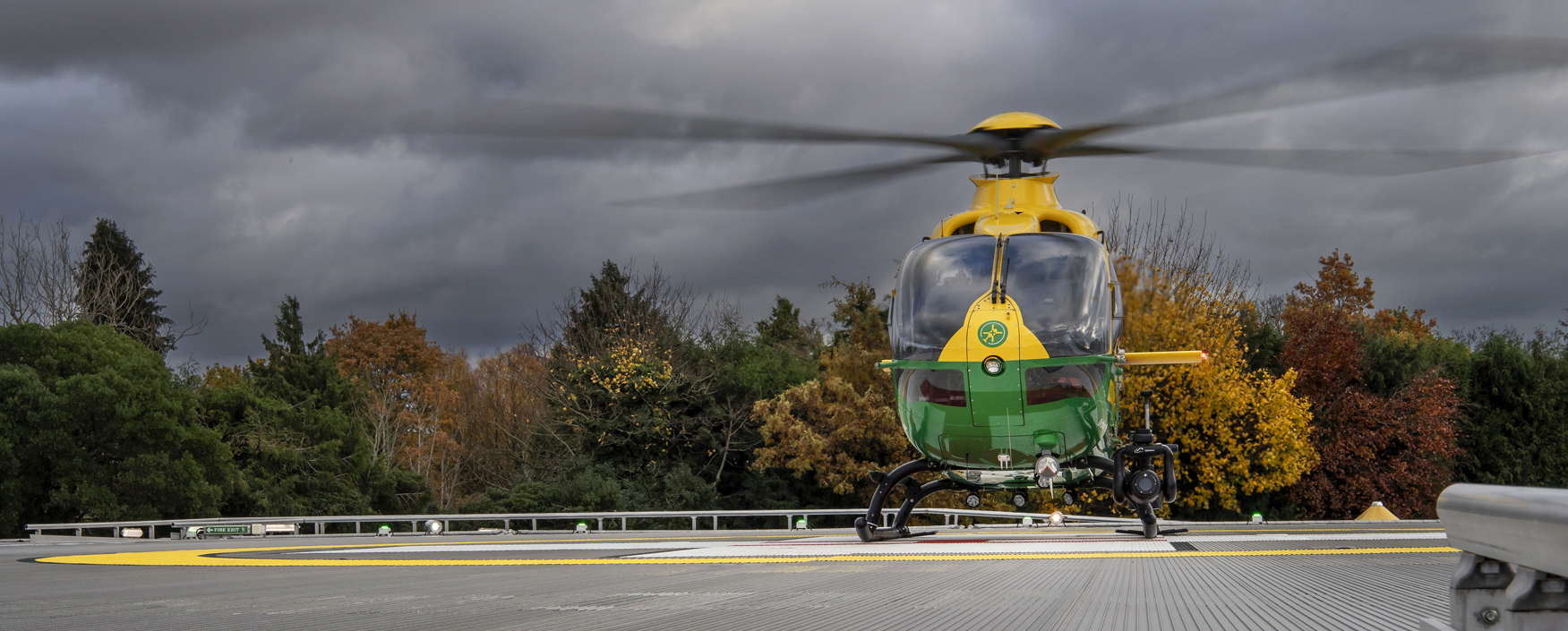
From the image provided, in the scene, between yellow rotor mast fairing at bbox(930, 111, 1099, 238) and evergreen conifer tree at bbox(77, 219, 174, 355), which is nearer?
yellow rotor mast fairing at bbox(930, 111, 1099, 238)

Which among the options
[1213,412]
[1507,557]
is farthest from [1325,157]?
[1213,412]

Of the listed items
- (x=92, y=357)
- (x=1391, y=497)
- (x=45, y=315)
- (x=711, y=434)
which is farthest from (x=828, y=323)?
(x=45, y=315)

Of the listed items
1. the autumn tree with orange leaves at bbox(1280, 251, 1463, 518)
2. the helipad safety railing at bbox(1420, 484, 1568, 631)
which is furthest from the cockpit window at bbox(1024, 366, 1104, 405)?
the autumn tree with orange leaves at bbox(1280, 251, 1463, 518)

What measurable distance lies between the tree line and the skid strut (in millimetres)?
7816

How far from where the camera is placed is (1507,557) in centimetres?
184

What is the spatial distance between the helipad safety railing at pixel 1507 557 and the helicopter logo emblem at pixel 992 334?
277 inches

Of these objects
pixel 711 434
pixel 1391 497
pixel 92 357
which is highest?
pixel 92 357

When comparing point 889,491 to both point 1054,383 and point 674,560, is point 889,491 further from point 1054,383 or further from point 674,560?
point 674,560

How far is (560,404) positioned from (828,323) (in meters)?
9.57

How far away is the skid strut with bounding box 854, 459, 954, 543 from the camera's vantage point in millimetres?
10914

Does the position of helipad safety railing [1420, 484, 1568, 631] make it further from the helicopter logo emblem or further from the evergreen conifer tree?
the evergreen conifer tree

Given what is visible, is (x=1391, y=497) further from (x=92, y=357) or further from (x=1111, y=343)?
(x=92, y=357)

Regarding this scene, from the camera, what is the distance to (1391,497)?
28594 millimetres

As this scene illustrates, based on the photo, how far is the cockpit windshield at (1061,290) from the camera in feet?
30.8
